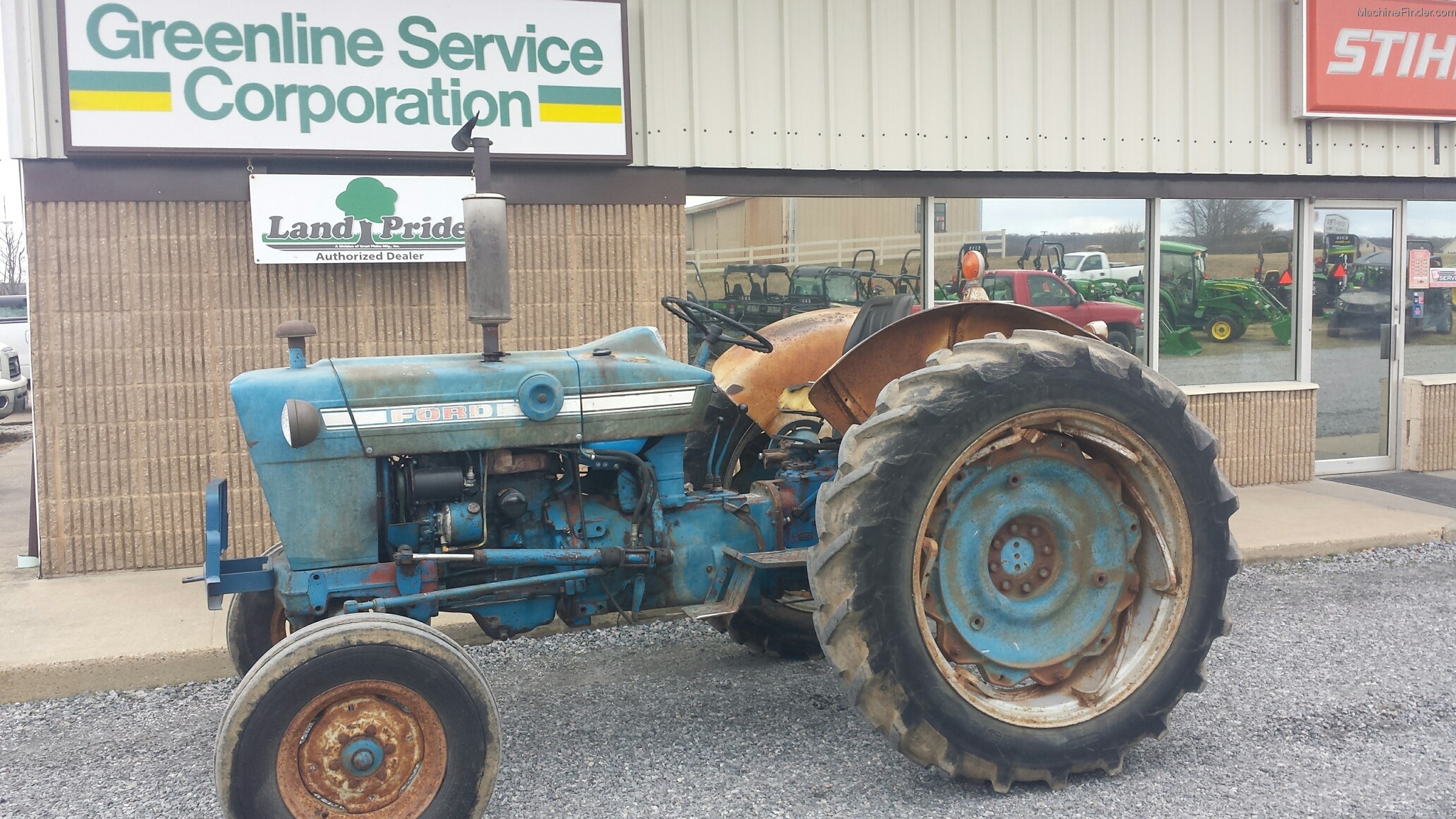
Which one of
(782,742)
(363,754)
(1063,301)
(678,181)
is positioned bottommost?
(782,742)

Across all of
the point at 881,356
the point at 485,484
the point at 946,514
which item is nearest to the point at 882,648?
the point at 946,514

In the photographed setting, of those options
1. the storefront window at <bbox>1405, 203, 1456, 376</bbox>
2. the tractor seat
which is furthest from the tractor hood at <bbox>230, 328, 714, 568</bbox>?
the storefront window at <bbox>1405, 203, 1456, 376</bbox>

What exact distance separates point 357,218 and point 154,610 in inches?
89.1

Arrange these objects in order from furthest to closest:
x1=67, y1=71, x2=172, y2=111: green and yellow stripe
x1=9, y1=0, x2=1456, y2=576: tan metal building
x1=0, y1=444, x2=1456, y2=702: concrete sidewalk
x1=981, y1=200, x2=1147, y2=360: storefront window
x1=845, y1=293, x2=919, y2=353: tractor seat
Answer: x1=981, y1=200, x2=1147, y2=360: storefront window
x1=9, y1=0, x2=1456, y2=576: tan metal building
x1=67, y1=71, x2=172, y2=111: green and yellow stripe
x1=0, y1=444, x2=1456, y2=702: concrete sidewalk
x1=845, y1=293, x2=919, y2=353: tractor seat

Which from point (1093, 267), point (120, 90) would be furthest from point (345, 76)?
point (1093, 267)

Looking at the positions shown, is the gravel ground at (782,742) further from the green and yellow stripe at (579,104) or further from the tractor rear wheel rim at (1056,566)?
the green and yellow stripe at (579,104)

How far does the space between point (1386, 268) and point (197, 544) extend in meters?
8.61

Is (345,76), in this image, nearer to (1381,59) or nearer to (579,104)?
(579,104)

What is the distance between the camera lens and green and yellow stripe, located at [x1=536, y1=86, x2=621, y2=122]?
636cm

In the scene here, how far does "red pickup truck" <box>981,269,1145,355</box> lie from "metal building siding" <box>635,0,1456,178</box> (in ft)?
2.45

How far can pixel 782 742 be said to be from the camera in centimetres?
382

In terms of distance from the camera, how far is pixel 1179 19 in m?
7.63

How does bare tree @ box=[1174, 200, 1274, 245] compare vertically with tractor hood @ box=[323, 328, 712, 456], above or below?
above

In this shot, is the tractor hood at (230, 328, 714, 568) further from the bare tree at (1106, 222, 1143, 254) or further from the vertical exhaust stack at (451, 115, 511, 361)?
the bare tree at (1106, 222, 1143, 254)
